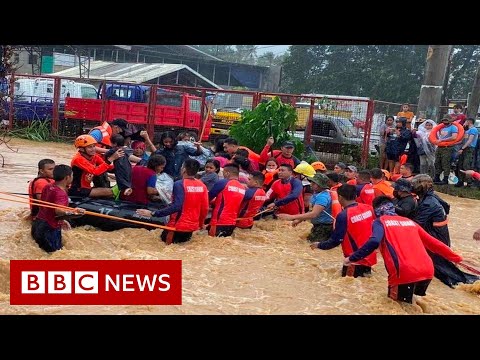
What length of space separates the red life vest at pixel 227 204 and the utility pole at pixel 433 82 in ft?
33.3

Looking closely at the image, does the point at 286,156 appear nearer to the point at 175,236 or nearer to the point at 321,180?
the point at 321,180

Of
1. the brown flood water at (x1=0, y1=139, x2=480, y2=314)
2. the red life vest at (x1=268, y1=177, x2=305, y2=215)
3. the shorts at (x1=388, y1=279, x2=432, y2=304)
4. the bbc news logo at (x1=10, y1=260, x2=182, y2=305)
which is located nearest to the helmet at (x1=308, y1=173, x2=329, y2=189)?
the red life vest at (x1=268, y1=177, x2=305, y2=215)

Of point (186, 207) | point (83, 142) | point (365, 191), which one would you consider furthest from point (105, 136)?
point (365, 191)

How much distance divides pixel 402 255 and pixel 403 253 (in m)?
0.02

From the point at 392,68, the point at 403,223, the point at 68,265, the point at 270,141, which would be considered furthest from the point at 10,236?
the point at 392,68

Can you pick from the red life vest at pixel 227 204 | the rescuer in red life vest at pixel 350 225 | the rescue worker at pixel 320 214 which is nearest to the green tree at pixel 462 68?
the rescue worker at pixel 320 214

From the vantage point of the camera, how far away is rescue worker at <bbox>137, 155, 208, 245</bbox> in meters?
7.09

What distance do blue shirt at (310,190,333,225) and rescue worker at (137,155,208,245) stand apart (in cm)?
145

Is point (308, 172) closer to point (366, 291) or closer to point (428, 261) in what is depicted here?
point (366, 291)

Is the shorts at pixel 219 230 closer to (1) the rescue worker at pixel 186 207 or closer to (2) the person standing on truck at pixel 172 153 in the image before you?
(1) the rescue worker at pixel 186 207

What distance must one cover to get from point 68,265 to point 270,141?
5738 mm

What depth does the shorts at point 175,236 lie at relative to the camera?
291 inches

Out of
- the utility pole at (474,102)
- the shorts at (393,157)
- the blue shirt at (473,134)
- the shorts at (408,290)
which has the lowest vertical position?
the shorts at (408,290)

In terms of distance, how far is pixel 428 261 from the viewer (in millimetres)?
5301
